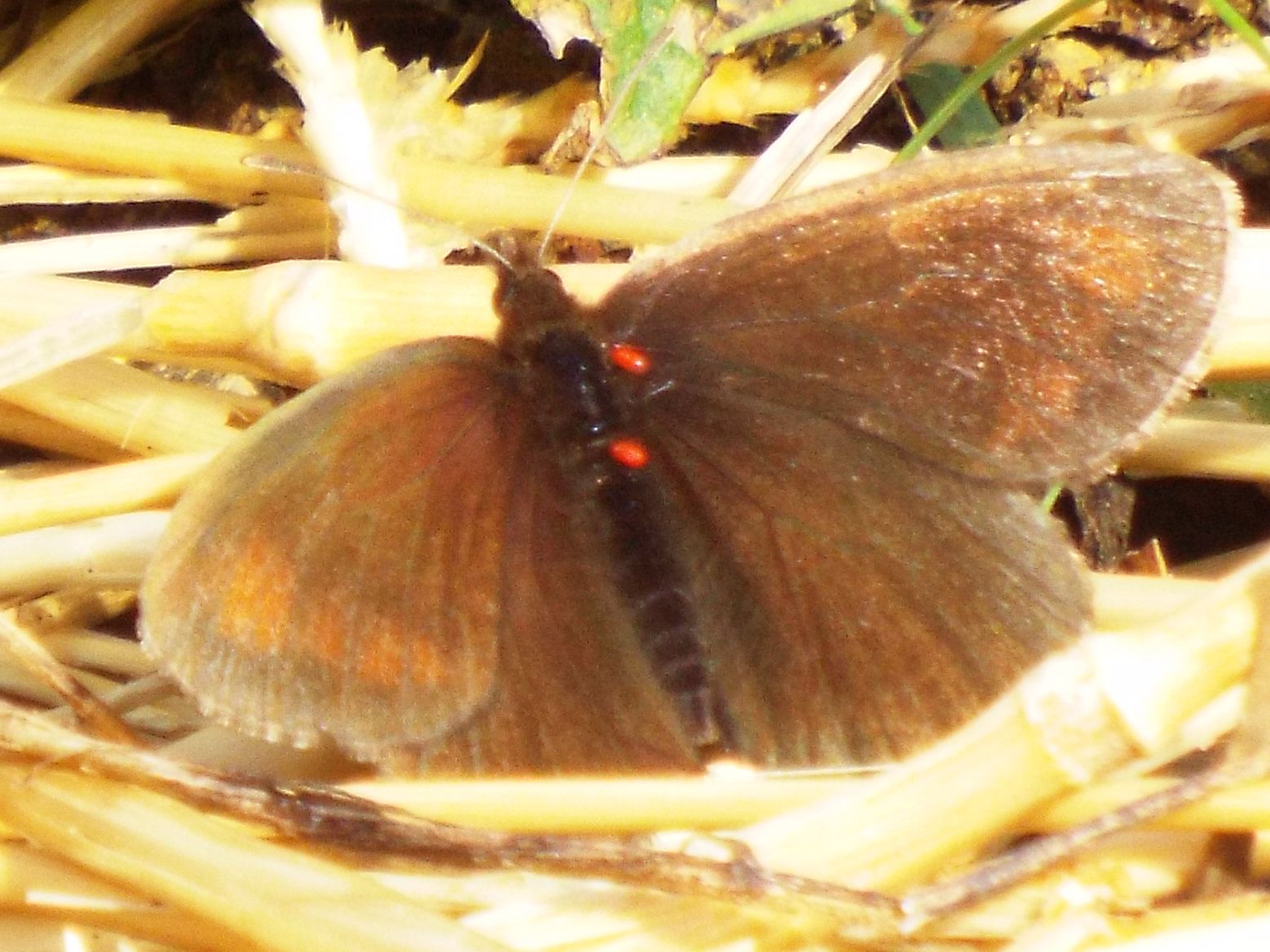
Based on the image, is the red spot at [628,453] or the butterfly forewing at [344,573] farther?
the red spot at [628,453]

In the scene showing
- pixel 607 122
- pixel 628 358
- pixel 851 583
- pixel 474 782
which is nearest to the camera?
pixel 474 782

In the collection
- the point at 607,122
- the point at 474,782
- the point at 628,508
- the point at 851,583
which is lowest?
the point at 474,782

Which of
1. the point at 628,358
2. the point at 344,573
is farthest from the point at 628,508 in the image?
the point at 344,573

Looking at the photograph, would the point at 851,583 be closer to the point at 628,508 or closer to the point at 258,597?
the point at 628,508

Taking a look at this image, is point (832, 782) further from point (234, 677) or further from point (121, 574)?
point (121, 574)

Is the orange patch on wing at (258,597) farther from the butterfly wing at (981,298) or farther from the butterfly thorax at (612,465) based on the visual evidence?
the butterfly wing at (981,298)

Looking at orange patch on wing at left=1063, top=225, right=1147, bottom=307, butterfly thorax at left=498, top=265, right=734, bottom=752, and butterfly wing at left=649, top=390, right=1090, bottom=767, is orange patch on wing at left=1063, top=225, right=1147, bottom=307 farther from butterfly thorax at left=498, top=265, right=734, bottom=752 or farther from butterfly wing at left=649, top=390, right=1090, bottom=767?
butterfly thorax at left=498, top=265, right=734, bottom=752

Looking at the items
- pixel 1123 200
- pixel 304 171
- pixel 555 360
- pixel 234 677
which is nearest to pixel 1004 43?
pixel 1123 200

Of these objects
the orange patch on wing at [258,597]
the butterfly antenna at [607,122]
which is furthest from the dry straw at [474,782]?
the orange patch on wing at [258,597]
